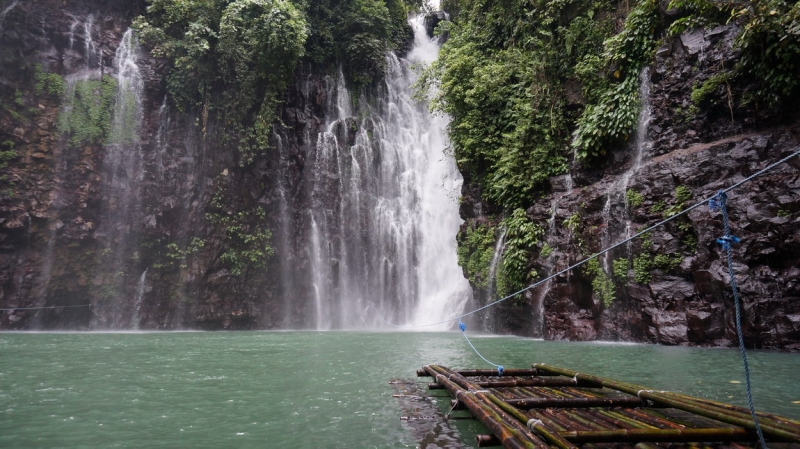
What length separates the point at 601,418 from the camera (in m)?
4.08

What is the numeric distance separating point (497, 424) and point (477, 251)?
11.5 meters

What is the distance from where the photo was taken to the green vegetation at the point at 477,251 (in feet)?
47.1

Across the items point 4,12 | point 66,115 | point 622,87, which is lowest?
point 622,87

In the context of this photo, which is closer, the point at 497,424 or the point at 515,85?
the point at 497,424

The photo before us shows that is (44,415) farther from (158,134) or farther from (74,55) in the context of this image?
Answer: (74,55)

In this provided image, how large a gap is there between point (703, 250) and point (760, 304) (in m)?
1.39

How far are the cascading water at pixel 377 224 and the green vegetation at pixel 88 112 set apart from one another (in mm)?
7036

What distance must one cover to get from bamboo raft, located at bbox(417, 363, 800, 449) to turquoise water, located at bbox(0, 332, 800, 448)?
21.3 inches

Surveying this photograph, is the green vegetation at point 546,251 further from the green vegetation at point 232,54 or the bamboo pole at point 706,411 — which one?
the green vegetation at point 232,54

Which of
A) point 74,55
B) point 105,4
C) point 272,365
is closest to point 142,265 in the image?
point 74,55

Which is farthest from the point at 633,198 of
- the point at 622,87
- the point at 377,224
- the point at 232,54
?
the point at 232,54

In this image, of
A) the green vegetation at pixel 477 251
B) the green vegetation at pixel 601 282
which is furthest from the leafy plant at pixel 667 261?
the green vegetation at pixel 477 251

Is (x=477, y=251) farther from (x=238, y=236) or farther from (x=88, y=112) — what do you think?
(x=88, y=112)

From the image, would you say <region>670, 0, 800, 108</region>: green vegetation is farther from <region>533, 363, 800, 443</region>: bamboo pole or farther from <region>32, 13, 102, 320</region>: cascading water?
<region>32, 13, 102, 320</region>: cascading water
